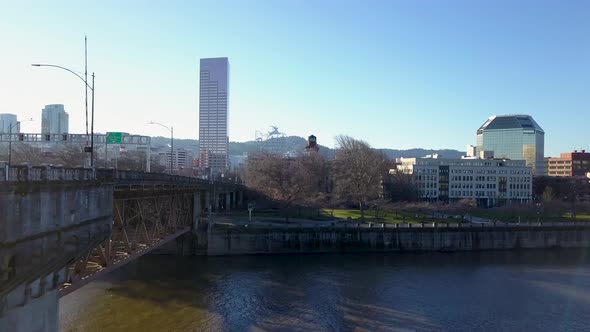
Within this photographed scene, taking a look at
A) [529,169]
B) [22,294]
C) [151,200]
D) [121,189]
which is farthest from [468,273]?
[529,169]

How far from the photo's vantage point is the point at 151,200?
120ft

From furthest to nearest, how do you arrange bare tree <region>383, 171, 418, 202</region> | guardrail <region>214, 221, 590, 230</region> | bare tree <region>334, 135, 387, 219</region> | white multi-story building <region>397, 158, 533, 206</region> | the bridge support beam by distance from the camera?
white multi-story building <region>397, 158, 533, 206</region>
bare tree <region>383, 171, 418, 202</region>
bare tree <region>334, 135, 387, 219</region>
guardrail <region>214, 221, 590, 230</region>
the bridge support beam

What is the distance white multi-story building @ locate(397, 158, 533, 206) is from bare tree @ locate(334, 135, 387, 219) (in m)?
35.7

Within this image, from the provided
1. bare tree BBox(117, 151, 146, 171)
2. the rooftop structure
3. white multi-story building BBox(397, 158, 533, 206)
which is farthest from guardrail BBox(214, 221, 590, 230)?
the rooftop structure

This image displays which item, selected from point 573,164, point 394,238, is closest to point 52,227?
point 394,238

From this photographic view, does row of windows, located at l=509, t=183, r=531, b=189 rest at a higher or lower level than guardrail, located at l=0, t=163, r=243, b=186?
lower

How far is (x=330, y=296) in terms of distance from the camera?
36.8 m

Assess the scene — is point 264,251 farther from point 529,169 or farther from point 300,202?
point 529,169

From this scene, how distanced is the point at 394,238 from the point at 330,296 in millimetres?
26389

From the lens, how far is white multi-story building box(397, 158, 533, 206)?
12450 cm

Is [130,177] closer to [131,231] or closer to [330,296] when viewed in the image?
[131,231]

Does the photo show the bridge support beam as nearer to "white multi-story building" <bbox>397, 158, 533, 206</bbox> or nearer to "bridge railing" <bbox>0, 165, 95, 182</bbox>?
"bridge railing" <bbox>0, 165, 95, 182</bbox>

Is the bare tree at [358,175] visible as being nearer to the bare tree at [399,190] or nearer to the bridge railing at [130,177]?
the bare tree at [399,190]

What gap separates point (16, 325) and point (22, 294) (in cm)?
97
